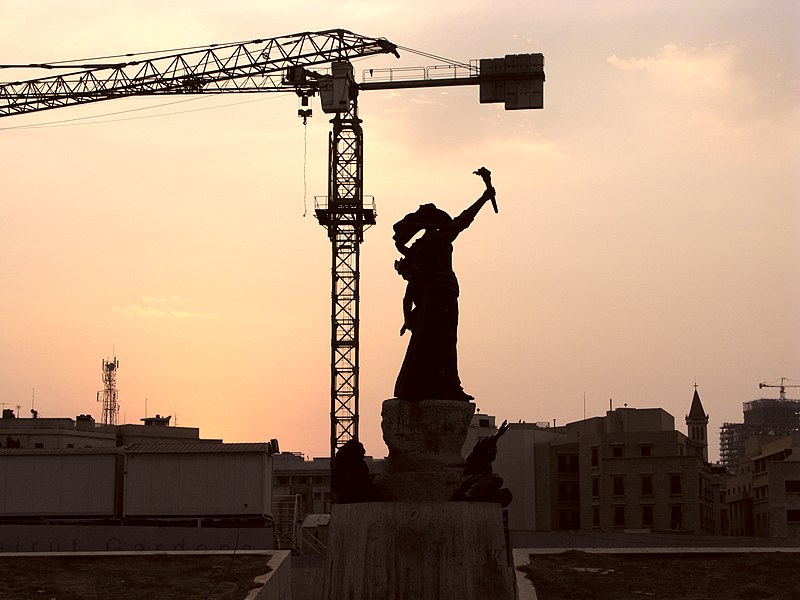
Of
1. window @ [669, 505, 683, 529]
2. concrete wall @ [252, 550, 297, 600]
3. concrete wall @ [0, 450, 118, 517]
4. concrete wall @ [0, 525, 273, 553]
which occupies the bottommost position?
concrete wall @ [252, 550, 297, 600]

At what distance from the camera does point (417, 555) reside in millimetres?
22266

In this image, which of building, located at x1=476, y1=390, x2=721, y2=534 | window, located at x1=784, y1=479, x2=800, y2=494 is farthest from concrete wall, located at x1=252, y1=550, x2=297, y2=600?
window, located at x1=784, y1=479, x2=800, y2=494

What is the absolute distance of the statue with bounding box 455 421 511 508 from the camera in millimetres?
23062

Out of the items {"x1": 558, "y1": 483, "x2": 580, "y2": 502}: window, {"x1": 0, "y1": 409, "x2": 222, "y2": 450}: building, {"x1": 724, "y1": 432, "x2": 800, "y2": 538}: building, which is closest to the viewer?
{"x1": 724, "y1": 432, "x2": 800, "y2": 538}: building

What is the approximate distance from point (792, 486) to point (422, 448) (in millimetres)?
64107

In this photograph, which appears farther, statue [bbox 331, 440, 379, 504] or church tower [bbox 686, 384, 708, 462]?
church tower [bbox 686, 384, 708, 462]

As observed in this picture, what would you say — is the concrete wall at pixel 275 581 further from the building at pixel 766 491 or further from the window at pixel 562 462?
the window at pixel 562 462

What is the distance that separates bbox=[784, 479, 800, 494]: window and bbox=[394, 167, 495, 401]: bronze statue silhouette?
62.6 meters

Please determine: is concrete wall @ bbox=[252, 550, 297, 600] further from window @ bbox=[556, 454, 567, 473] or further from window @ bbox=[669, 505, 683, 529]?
window @ bbox=[556, 454, 567, 473]

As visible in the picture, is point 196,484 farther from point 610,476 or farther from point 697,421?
point 697,421

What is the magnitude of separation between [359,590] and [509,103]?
6056 cm

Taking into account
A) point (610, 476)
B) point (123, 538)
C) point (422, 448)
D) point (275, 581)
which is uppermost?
point (610, 476)

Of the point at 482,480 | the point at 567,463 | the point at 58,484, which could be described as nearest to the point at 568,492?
the point at 567,463

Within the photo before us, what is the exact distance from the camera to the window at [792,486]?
270 ft
